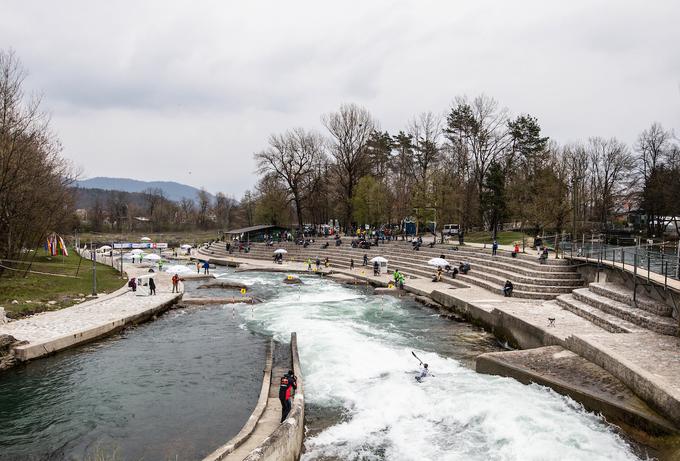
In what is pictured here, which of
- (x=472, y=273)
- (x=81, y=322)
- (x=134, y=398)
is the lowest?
(x=134, y=398)

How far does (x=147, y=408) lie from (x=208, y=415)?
6.32 feet

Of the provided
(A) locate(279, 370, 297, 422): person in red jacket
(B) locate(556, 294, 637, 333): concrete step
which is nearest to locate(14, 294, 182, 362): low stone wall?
(A) locate(279, 370, 297, 422): person in red jacket

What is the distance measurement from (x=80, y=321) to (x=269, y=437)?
1613 centimetres

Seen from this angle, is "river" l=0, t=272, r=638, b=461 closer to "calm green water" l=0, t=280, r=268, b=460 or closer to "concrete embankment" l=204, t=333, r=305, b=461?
"calm green water" l=0, t=280, r=268, b=460

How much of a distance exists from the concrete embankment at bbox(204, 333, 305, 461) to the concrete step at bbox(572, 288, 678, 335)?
11783 mm

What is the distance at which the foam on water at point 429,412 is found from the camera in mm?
10164

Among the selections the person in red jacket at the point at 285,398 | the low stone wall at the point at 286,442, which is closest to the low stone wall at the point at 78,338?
the person in red jacket at the point at 285,398

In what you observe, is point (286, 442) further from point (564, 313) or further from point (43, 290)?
point (43, 290)

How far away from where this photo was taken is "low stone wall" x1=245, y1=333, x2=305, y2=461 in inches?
335

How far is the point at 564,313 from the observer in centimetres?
1970

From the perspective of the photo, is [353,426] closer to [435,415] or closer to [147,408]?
[435,415]

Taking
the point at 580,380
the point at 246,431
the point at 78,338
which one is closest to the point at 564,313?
the point at 580,380

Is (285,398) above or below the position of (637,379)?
below

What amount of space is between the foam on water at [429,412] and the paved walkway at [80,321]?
30.4 ft
